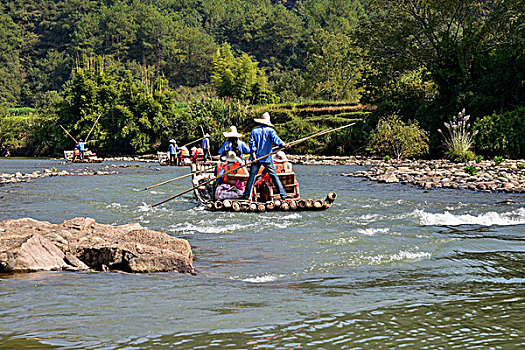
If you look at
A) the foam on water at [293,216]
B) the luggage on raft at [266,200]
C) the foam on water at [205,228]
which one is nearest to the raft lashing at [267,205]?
the luggage on raft at [266,200]

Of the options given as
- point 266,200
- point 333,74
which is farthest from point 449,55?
point 333,74

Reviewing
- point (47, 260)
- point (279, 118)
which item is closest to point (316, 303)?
point (47, 260)

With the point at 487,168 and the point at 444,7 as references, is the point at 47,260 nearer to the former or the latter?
the point at 487,168

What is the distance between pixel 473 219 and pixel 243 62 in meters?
49.5

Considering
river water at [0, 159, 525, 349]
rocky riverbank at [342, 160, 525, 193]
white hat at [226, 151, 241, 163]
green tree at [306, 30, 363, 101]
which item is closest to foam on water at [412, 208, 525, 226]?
river water at [0, 159, 525, 349]

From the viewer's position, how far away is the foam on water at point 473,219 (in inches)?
399

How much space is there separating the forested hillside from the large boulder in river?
23.5 metres

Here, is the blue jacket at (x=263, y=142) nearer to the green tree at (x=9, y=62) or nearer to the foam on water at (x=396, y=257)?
the foam on water at (x=396, y=257)

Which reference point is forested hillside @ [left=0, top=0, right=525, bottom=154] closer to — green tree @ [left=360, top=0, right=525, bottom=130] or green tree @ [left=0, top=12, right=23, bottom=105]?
green tree @ [left=360, top=0, right=525, bottom=130]

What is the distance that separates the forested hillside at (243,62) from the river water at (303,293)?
66.7 ft

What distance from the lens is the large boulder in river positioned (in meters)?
6.30

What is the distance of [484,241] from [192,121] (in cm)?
3798

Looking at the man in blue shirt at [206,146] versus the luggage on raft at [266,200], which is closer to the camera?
the luggage on raft at [266,200]

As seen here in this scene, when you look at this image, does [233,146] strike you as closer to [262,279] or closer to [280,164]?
[280,164]
